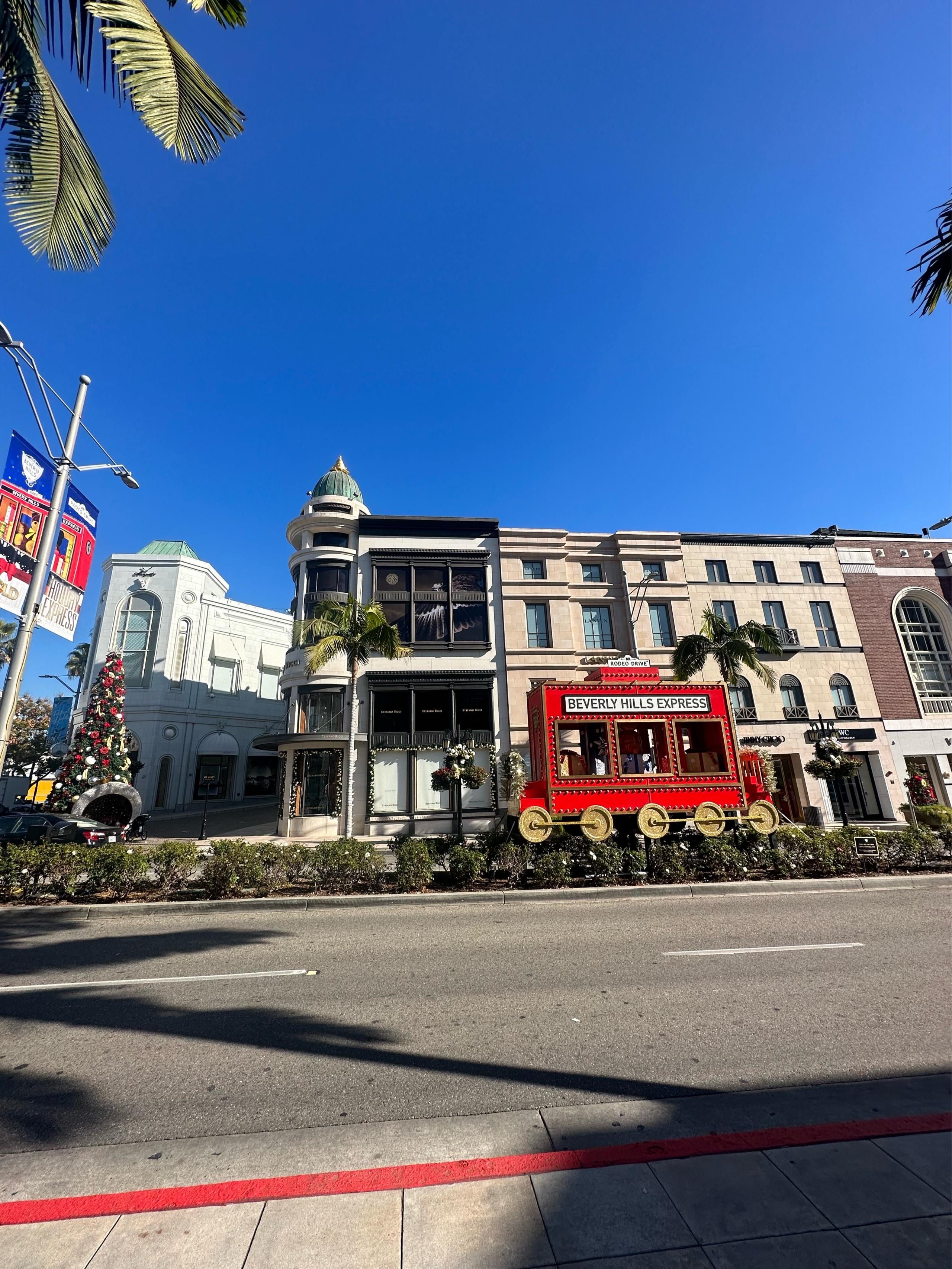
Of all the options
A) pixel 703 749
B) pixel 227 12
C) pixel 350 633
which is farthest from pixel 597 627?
pixel 227 12

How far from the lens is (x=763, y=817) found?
45.5 ft

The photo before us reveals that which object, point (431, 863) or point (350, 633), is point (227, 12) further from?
point (350, 633)

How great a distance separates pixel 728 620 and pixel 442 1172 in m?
28.9

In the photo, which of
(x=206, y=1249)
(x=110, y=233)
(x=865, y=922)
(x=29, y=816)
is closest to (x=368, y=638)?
(x=29, y=816)

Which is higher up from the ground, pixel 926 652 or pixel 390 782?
pixel 926 652

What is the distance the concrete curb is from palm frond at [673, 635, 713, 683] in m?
9.40

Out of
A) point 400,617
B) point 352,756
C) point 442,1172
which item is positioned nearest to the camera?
point 442,1172

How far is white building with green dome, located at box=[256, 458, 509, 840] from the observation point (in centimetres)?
2430

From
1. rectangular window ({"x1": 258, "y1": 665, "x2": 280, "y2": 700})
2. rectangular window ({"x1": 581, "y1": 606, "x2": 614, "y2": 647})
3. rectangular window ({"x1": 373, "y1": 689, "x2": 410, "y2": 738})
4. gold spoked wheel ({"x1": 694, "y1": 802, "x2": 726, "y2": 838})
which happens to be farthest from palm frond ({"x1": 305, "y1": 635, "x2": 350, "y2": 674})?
rectangular window ({"x1": 258, "y1": 665, "x2": 280, "y2": 700})

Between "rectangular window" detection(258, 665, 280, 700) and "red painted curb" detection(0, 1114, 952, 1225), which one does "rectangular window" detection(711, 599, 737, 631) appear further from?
"rectangular window" detection(258, 665, 280, 700)

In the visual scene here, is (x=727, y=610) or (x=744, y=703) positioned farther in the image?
(x=727, y=610)

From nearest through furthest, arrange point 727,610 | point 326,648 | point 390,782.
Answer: point 326,648 < point 390,782 < point 727,610

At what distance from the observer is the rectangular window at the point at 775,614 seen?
2880 cm

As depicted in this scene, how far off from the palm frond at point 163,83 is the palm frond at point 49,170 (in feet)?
4.04
